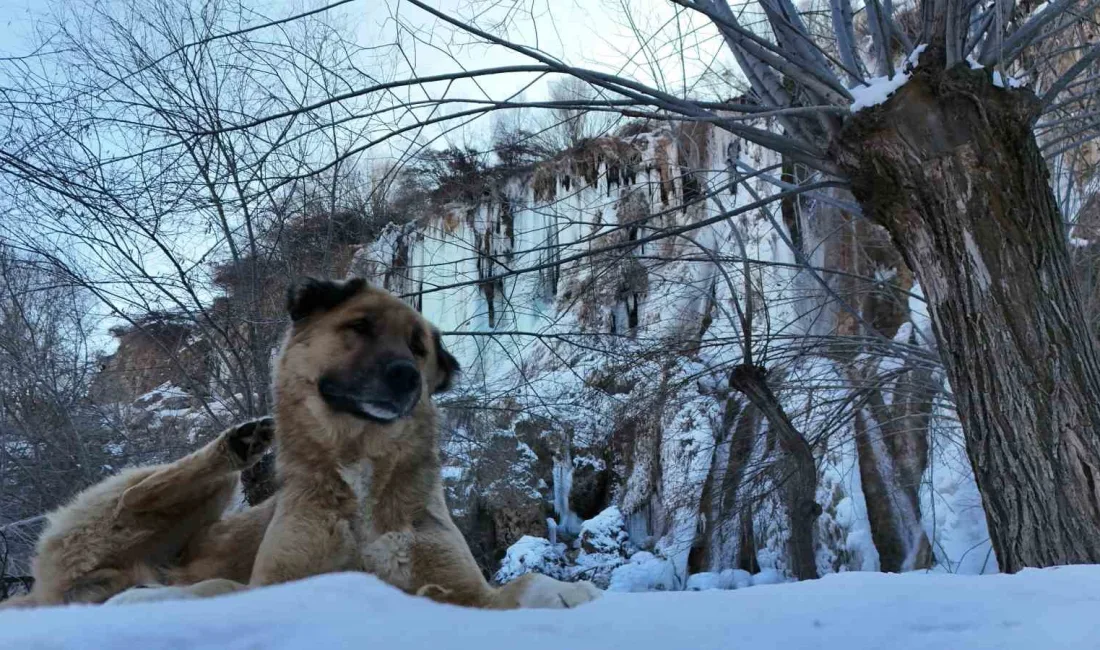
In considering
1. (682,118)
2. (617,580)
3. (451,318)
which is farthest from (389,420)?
(617,580)

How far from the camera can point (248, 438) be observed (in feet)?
11.1

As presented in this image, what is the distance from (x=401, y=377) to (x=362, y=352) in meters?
0.26

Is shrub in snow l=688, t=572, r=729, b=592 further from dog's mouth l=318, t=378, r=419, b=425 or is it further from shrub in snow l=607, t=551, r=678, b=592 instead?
dog's mouth l=318, t=378, r=419, b=425

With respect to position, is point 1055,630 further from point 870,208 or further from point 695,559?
point 695,559

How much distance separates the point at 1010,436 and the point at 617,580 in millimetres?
11208

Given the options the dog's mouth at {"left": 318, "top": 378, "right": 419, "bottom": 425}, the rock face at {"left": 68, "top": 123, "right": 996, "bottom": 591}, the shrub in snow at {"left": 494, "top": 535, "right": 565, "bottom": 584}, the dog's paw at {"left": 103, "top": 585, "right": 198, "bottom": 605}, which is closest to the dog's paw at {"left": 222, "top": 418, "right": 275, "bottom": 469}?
the dog's mouth at {"left": 318, "top": 378, "right": 419, "bottom": 425}

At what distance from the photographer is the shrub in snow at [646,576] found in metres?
14.6

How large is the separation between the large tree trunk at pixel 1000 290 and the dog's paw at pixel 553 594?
3.49 m

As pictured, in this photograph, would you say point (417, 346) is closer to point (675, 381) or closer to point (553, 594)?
point (553, 594)

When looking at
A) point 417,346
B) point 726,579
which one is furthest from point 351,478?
point 726,579

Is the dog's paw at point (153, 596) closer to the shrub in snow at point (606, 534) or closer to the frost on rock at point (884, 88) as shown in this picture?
the frost on rock at point (884, 88)

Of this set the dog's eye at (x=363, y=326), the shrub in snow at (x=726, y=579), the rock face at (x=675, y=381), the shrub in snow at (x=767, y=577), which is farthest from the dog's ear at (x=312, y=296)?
the shrub in snow at (x=767, y=577)

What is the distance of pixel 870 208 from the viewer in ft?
18.1

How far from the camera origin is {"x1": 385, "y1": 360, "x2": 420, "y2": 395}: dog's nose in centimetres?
315
